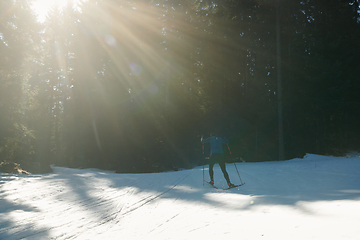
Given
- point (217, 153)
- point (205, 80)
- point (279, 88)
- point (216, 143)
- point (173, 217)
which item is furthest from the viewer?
point (205, 80)

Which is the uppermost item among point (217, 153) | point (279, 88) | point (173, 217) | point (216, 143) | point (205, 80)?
point (205, 80)

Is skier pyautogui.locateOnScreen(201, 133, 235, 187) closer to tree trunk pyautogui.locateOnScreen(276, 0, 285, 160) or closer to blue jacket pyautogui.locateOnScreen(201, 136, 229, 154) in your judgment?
blue jacket pyautogui.locateOnScreen(201, 136, 229, 154)

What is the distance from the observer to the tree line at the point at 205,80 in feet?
85.8

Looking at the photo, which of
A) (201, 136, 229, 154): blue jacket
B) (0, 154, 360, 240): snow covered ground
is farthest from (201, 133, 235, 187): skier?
(0, 154, 360, 240): snow covered ground

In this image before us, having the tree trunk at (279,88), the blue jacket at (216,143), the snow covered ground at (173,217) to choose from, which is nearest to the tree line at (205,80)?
the tree trunk at (279,88)

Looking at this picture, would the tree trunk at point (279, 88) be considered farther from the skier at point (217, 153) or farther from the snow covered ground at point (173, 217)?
the snow covered ground at point (173, 217)

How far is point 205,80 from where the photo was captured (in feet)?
101

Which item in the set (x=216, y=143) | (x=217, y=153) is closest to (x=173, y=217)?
(x=217, y=153)

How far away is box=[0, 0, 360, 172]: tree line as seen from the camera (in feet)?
85.8

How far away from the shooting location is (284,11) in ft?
78.1

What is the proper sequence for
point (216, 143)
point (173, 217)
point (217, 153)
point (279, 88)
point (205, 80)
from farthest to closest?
1. point (205, 80)
2. point (279, 88)
3. point (216, 143)
4. point (217, 153)
5. point (173, 217)

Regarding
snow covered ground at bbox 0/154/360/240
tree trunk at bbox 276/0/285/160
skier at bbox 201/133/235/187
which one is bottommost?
snow covered ground at bbox 0/154/360/240

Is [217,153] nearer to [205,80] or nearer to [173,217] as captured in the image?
[173,217]

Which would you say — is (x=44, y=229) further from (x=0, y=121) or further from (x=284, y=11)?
(x=284, y=11)
